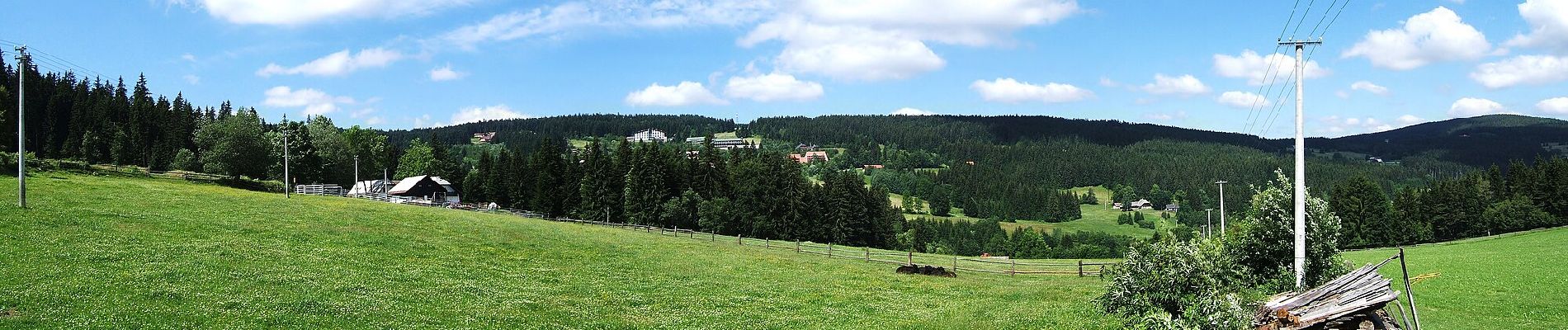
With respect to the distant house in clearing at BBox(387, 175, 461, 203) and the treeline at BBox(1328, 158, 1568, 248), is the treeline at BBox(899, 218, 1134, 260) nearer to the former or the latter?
the treeline at BBox(1328, 158, 1568, 248)

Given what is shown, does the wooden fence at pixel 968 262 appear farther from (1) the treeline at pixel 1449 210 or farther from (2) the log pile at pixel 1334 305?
(1) the treeline at pixel 1449 210

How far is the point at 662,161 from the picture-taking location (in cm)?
9125

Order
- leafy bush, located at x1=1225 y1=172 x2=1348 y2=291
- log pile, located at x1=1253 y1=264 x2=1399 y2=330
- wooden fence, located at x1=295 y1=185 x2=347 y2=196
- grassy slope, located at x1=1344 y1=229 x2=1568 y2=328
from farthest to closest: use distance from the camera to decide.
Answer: wooden fence, located at x1=295 y1=185 x2=347 y2=196, grassy slope, located at x1=1344 y1=229 x2=1568 y2=328, leafy bush, located at x1=1225 y1=172 x2=1348 y2=291, log pile, located at x1=1253 y1=264 x2=1399 y2=330

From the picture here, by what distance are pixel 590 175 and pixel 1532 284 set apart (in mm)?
77163

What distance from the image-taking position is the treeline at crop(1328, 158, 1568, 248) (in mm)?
103625

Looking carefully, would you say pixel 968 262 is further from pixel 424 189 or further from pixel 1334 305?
pixel 424 189

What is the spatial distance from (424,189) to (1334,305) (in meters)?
101

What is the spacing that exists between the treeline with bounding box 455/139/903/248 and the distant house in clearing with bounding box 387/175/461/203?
35.0 ft

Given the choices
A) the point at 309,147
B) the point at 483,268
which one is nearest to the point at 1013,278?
the point at 483,268

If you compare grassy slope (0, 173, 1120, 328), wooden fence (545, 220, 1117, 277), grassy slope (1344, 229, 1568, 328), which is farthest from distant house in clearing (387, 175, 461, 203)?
grassy slope (1344, 229, 1568, 328)

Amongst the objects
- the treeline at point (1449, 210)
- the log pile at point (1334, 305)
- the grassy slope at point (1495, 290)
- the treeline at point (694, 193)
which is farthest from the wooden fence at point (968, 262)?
the treeline at point (1449, 210)

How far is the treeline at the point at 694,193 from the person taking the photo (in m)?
89.4

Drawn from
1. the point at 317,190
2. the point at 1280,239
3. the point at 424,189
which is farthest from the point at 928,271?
the point at 424,189

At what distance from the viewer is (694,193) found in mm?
90938
